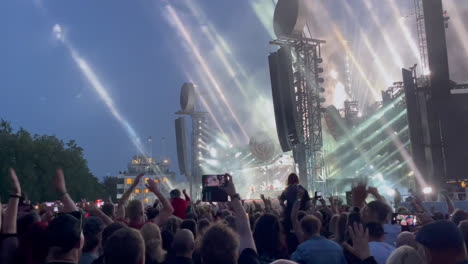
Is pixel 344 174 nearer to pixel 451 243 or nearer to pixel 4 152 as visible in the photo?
pixel 4 152

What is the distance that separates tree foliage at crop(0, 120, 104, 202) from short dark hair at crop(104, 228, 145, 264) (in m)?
43.8

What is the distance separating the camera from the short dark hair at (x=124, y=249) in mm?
3305

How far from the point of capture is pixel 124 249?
331 centimetres

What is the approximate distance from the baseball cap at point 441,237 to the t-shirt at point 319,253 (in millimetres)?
1826

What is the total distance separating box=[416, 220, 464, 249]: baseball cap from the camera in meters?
3.09

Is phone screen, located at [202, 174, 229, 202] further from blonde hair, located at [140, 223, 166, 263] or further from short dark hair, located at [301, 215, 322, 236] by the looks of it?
blonde hair, located at [140, 223, 166, 263]

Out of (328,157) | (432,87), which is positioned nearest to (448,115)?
(432,87)

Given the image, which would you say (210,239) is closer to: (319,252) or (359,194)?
(319,252)

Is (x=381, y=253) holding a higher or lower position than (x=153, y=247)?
lower

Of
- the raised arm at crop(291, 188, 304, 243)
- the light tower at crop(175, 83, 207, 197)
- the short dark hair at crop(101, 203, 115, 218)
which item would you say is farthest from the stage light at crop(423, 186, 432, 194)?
the light tower at crop(175, 83, 207, 197)

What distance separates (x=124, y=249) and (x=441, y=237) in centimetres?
220

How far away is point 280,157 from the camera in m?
48.0

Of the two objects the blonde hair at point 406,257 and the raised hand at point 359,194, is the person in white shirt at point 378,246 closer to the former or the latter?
the blonde hair at point 406,257

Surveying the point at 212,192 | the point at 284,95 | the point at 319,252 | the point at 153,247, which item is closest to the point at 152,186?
the point at 153,247
